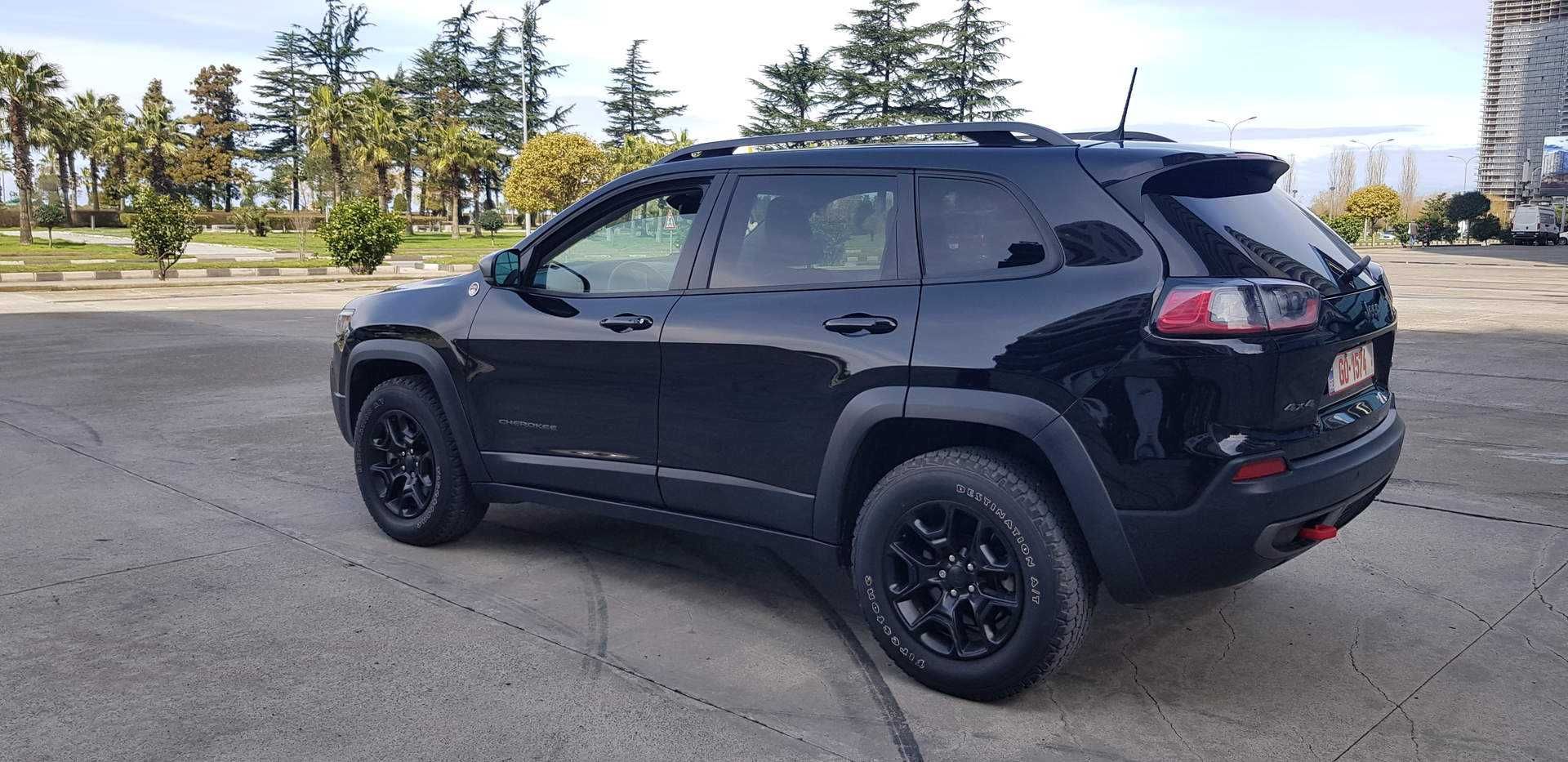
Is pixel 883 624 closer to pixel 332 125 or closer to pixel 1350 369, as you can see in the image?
pixel 1350 369

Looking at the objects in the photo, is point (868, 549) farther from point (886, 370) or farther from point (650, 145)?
point (650, 145)

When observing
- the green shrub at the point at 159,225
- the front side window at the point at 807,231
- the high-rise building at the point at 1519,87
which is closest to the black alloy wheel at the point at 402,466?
the front side window at the point at 807,231

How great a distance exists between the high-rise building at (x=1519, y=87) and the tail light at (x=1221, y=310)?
180820 mm

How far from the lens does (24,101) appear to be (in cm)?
4641

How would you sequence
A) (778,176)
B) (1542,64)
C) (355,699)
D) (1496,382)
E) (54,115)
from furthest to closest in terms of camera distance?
(1542,64), (54,115), (1496,382), (778,176), (355,699)

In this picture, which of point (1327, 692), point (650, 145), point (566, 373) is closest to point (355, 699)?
point (566, 373)

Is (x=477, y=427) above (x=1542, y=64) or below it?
below

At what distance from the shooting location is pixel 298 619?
13.4 feet

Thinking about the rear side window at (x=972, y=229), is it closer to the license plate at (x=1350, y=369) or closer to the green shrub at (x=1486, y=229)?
the license plate at (x=1350, y=369)

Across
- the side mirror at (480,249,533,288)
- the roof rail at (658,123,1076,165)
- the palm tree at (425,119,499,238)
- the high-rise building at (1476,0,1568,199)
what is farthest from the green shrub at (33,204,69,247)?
the high-rise building at (1476,0,1568,199)

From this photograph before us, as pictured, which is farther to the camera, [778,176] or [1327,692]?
[778,176]

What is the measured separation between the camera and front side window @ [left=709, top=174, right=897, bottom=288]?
369cm

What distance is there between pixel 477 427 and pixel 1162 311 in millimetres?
2731

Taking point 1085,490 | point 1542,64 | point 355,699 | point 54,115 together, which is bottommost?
point 355,699
